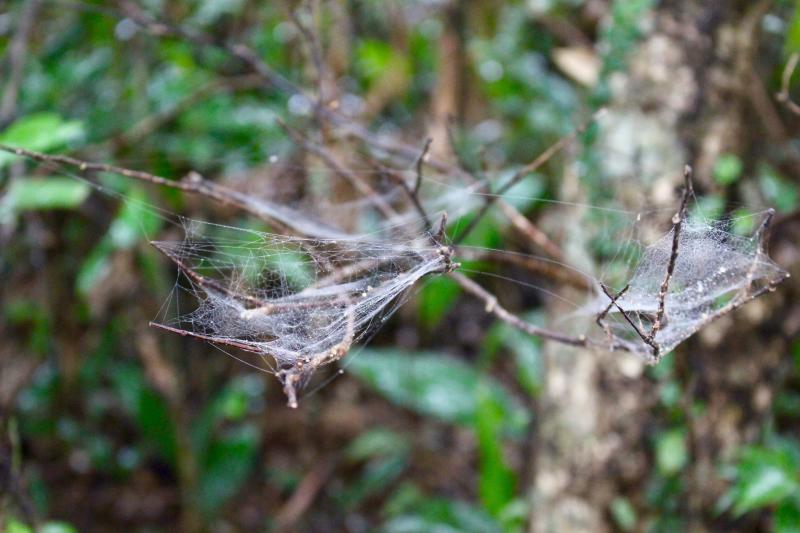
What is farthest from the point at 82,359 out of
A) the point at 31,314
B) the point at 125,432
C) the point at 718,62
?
the point at 718,62

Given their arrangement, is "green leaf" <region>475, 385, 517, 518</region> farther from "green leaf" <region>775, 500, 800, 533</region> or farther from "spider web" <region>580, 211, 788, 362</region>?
"spider web" <region>580, 211, 788, 362</region>

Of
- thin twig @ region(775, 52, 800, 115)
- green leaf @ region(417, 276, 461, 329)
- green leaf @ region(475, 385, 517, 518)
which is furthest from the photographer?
green leaf @ region(417, 276, 461, 329)

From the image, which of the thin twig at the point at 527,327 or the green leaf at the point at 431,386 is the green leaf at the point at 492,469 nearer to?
the green leaf at the point at 431,386

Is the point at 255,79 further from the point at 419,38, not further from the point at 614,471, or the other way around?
the point at 419,38

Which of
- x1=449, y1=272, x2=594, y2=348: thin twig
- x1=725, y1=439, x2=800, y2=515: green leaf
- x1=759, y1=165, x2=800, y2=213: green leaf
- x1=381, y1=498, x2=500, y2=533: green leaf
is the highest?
x1=449, y1=272, x2=594, y2=348: thin twig

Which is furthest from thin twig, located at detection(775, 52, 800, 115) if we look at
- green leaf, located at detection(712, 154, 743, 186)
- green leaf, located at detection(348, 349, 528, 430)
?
green leaf, located at detection(348, 349, 528, 430)

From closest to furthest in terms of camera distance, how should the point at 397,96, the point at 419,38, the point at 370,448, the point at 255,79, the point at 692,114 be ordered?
the point at 692,114
the point at 255,79
the point at 370,448
the point at 397,96
the point at 419,38
